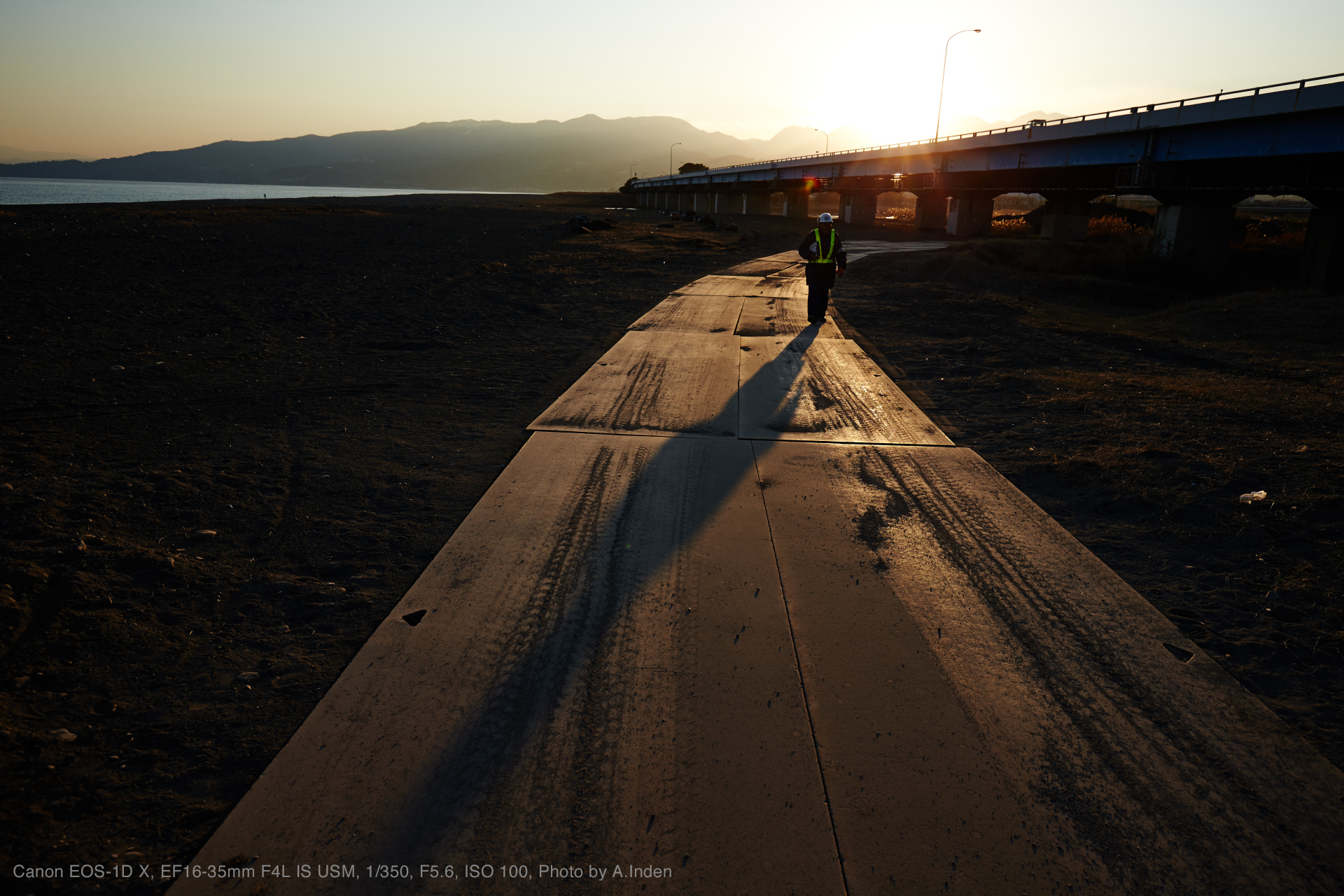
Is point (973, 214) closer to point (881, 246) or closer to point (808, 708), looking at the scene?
point (881, 246)

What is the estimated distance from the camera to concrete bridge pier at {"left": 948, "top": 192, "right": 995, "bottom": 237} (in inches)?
1970

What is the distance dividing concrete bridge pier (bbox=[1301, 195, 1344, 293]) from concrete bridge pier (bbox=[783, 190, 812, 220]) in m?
53.3

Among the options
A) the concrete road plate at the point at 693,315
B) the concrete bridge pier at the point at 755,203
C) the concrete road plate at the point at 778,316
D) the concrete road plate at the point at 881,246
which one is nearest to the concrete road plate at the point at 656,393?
the concrete road plate at the point at 693,315

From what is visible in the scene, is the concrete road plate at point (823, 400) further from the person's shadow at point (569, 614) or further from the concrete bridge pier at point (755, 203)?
the concrete bridge pier at point (755, 203)

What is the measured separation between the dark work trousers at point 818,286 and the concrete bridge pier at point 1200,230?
21.9m

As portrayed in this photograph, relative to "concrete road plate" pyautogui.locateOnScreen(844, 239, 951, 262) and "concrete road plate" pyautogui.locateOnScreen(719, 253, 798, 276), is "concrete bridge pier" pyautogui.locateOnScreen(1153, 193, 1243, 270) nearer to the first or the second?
"concrete road plate" pyautogui.locateOnScreen(844, 239, 951, 262)

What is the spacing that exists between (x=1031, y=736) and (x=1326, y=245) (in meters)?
30.9

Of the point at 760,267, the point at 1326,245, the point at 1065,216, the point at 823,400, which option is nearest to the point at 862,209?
the point at 1065,216

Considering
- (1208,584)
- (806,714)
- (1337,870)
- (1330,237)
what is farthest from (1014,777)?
(1330,237)

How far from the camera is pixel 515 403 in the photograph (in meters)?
7.64

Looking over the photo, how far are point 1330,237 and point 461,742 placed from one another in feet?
107

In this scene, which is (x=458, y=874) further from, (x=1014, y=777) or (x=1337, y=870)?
(x=1337, y=870)

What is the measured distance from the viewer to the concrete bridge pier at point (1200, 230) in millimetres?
27547

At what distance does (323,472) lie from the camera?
548 cm
